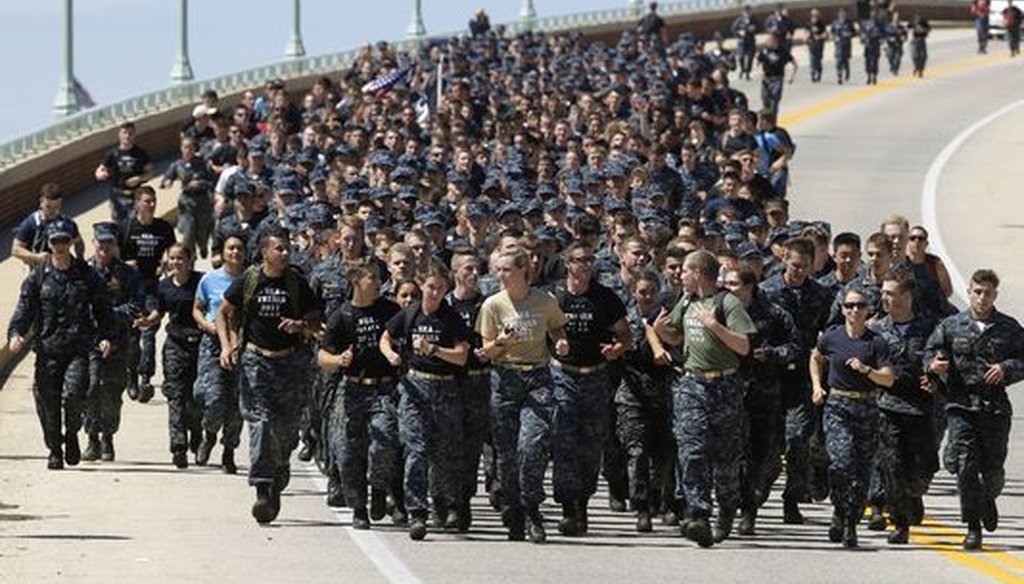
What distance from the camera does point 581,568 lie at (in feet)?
65.8

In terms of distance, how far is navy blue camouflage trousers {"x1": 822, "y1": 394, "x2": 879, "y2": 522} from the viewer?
2127 cm

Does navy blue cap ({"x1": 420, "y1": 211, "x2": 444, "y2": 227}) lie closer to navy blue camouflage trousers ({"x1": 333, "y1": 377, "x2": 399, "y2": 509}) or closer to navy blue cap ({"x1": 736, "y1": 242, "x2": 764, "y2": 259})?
navy blue cap ({"x1": 736, "y1": 242, "x2": 764, "y2": 259})

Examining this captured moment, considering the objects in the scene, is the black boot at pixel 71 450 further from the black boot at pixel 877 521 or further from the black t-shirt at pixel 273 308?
the black boot at pixel 877 521

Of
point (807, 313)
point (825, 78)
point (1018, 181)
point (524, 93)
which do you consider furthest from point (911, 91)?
point (807, 313)

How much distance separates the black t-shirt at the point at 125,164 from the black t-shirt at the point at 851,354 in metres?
15.9

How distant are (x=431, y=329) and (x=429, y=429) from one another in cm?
66

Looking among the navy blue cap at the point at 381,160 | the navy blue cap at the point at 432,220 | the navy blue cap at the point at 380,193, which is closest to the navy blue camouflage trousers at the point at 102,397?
the navy blue cap at the point at 432,220

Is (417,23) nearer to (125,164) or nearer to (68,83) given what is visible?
(68,83)

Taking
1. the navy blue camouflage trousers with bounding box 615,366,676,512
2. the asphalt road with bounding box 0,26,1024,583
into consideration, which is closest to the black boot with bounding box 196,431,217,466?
the asphalt road with bounding box 0,26,1024,583

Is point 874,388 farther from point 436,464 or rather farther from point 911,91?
point 911,91

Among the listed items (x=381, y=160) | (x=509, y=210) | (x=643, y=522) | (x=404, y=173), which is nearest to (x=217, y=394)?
(x=509, y=210)

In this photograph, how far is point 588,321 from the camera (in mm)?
21578

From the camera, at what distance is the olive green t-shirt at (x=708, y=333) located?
69.3ft

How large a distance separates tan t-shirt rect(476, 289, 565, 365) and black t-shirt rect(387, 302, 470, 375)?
16 centimetres
